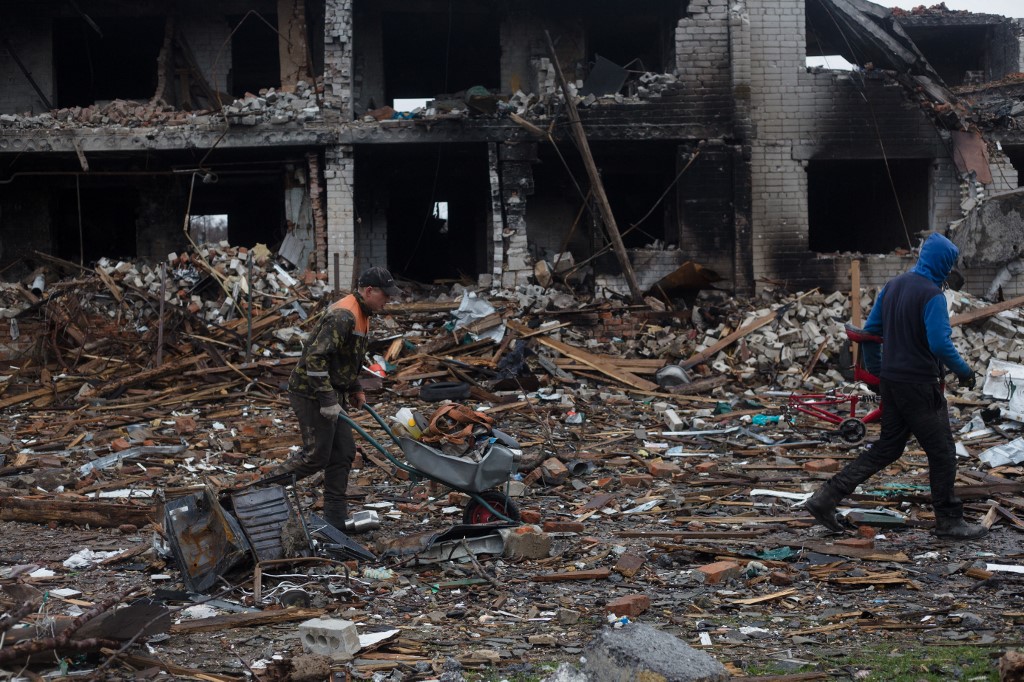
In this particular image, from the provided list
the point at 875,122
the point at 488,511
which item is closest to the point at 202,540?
the point at 488,511

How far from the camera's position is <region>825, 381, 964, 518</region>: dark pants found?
5.57 meters

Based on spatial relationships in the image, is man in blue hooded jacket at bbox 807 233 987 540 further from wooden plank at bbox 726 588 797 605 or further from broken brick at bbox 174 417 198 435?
broken brick at bbox 174 417 198 435

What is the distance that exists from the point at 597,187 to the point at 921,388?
34.3 feet

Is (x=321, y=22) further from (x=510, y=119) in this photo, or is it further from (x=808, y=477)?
(x=808, y=477)

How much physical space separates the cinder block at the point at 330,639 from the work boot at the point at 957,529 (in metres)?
3.78

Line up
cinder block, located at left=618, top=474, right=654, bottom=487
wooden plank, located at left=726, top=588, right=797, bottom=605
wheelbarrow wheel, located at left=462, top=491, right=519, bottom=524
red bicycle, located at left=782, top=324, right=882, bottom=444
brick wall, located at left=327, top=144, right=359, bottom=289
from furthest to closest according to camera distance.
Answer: brick wall, located at left=327, top=144, right=359, bottom=289 < red bicycle, located at left=782, top=324, right=882, bottom=444 < cinder block, located at left=618, top=474, right=654, bottom=487 < wheelbarrow wheel, located at left=462, top=491, right=519, bottom=524 < wooden plank, located at left=726, top=588, right=797, bottom=605

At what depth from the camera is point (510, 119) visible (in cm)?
1617

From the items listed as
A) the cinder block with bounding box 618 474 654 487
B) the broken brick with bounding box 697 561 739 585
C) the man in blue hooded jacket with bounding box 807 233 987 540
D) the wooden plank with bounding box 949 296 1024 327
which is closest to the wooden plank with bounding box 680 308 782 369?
the wooden plank with bounding box 949 296 1024 327

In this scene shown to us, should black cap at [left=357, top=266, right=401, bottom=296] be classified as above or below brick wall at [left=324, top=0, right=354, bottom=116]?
below

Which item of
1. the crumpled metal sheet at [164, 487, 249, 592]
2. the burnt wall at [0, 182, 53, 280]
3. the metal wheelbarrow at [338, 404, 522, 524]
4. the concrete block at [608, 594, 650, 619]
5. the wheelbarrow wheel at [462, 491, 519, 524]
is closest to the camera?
the concrete block at [608, 594, 650, 619]

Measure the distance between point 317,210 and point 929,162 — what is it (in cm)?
1142

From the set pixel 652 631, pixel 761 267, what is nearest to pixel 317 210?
pixel 761 267

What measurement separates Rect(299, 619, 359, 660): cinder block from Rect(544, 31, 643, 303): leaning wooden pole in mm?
11902

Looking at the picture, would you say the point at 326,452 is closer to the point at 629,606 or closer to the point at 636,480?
the point at 629,606
